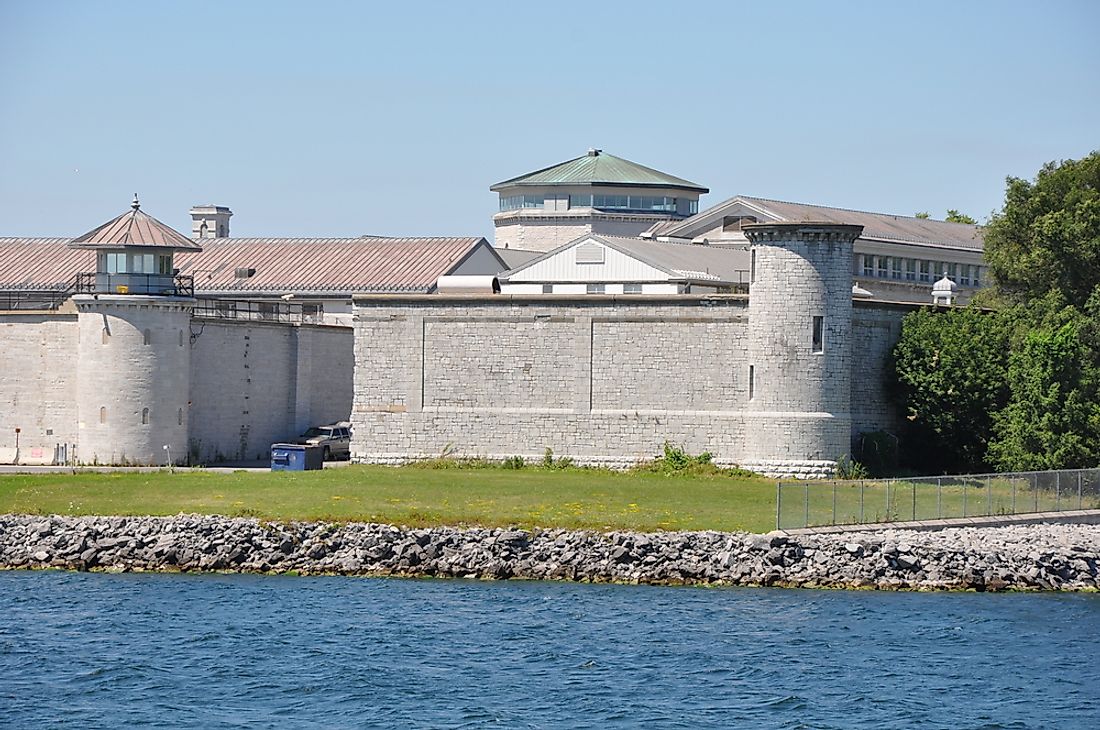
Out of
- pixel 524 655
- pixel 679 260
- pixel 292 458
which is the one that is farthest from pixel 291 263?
pixel 524 655

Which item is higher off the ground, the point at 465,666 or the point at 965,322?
the point at 965,322

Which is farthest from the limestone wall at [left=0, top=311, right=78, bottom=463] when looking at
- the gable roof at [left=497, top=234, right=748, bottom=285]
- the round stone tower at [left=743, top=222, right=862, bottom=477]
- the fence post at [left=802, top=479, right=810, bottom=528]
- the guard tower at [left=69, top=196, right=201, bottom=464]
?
the fence post at [left=802, top=479, right=810, bottom=528]

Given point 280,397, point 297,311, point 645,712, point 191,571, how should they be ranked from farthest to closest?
point 297,311, point 280,397, point 191,571, point 645,712

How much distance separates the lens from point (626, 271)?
69000mm

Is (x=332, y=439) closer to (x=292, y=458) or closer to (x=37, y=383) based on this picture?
(x=292, y=458)

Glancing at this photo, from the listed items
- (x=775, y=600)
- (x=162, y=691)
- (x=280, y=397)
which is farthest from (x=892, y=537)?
(x=280, y=397)

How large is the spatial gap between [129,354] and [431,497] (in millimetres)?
12800

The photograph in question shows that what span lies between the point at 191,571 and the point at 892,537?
16.2 metres

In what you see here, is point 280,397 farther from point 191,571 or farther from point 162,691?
point 162,691

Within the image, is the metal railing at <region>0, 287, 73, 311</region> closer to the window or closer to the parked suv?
the parked suv

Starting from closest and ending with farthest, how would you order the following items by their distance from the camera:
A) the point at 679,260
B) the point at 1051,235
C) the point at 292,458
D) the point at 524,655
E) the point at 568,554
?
the point at 524,655 → the point at 568,554 → the point at 292,458 → the point at 1051,235 → the point at 679,260

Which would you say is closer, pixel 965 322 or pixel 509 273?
pixel 965 322

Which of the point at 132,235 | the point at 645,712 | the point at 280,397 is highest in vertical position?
the point at 132,235

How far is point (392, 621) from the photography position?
125ft
